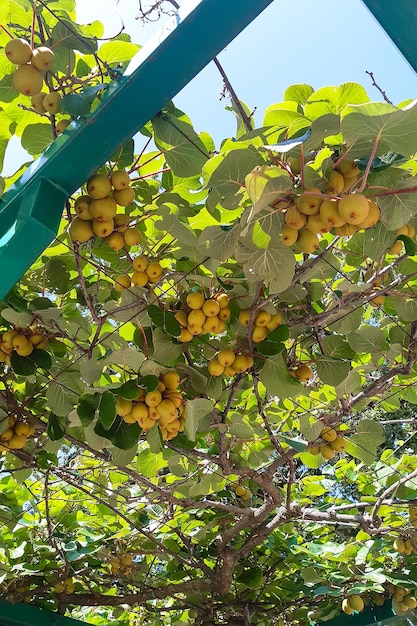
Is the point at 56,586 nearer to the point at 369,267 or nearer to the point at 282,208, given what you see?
the point at 369,267

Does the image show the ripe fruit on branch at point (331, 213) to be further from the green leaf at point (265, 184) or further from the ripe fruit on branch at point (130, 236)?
the ripe fruit on branch at point (130, 236)

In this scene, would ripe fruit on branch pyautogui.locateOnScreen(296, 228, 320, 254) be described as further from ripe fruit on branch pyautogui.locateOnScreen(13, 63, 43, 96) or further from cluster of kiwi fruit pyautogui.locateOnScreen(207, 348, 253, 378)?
ripe fruit on branch pyautogui.locateOnScreen(13, 63, 43, 96)

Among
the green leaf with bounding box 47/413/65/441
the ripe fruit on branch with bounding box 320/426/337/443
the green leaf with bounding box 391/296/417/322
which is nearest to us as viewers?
the green leaf with bounding box 391/296/417/322

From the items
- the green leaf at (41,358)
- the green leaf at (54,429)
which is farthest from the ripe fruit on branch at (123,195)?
the green leaf at (54,429)

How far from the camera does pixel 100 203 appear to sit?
1.07m

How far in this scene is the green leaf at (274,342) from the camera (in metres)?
1.38

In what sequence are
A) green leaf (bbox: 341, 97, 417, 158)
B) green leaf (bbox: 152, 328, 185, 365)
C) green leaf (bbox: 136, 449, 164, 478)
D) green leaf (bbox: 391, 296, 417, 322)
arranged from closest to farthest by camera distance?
green leaf (bbox: 341, 97, 417, 158) < green leaf (bbox: 152, 328, 185, 365) < green leaf (bbox: 391, 296, 417, 322) < green leaf (bbox: 136, 449, 164, 478)

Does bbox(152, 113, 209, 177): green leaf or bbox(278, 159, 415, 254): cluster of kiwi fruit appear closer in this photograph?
bbox(278, 159, 415, 254): cluster of kiwi fruit

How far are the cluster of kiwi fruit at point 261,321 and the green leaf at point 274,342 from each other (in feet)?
0.05

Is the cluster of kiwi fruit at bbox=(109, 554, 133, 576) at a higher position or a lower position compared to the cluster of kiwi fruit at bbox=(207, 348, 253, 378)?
lower

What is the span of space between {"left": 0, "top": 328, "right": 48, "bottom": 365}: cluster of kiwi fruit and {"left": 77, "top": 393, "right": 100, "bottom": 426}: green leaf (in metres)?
0.22

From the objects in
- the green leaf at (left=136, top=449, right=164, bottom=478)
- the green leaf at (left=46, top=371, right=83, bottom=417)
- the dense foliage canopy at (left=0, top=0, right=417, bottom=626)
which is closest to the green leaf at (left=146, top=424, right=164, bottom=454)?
the dense foliage canopy at (left=0, top=0, right=417, bottom=626)

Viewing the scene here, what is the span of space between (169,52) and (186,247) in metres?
0.61

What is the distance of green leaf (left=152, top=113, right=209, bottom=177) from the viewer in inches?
43.0
